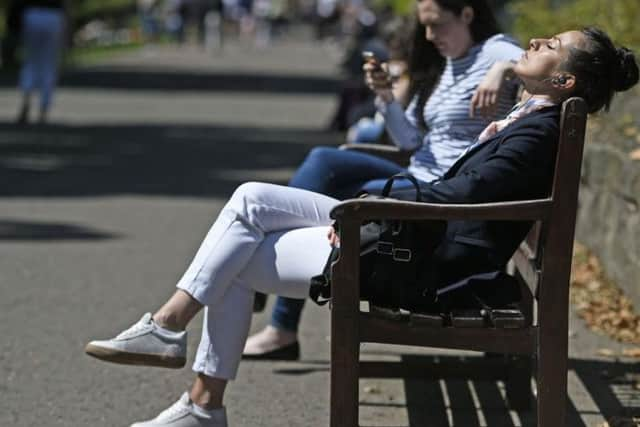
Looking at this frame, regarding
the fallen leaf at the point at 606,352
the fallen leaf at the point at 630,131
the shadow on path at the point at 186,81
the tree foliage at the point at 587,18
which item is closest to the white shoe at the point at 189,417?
the fallen leaf at the point at 606,352

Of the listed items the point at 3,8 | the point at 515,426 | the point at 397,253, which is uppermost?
the point at 397,253

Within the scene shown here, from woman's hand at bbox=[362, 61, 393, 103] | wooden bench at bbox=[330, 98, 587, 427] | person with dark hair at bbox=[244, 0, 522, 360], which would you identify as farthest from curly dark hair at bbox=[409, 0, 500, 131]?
wooden bench at bbox=[330, 98, 587, 427]

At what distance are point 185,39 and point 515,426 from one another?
155 ft

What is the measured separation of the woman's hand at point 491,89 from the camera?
602cm

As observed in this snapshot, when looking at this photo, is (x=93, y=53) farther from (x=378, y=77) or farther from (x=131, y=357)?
(x=131, y=357)

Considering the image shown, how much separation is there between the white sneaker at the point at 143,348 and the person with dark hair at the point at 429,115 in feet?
4.58

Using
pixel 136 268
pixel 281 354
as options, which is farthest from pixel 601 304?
pixel 136 268

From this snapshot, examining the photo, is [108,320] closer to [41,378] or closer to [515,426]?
[41,378]

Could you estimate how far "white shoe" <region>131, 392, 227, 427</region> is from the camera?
5070mm

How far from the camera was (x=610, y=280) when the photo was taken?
8.14 meters

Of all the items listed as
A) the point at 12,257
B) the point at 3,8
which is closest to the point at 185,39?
the point at 3,8

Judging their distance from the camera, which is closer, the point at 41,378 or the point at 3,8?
the point at 41,378

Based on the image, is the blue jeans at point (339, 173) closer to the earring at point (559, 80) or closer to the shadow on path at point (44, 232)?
the earring at point (559, 80)

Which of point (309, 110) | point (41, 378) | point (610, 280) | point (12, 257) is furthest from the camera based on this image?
point (309, 110)
